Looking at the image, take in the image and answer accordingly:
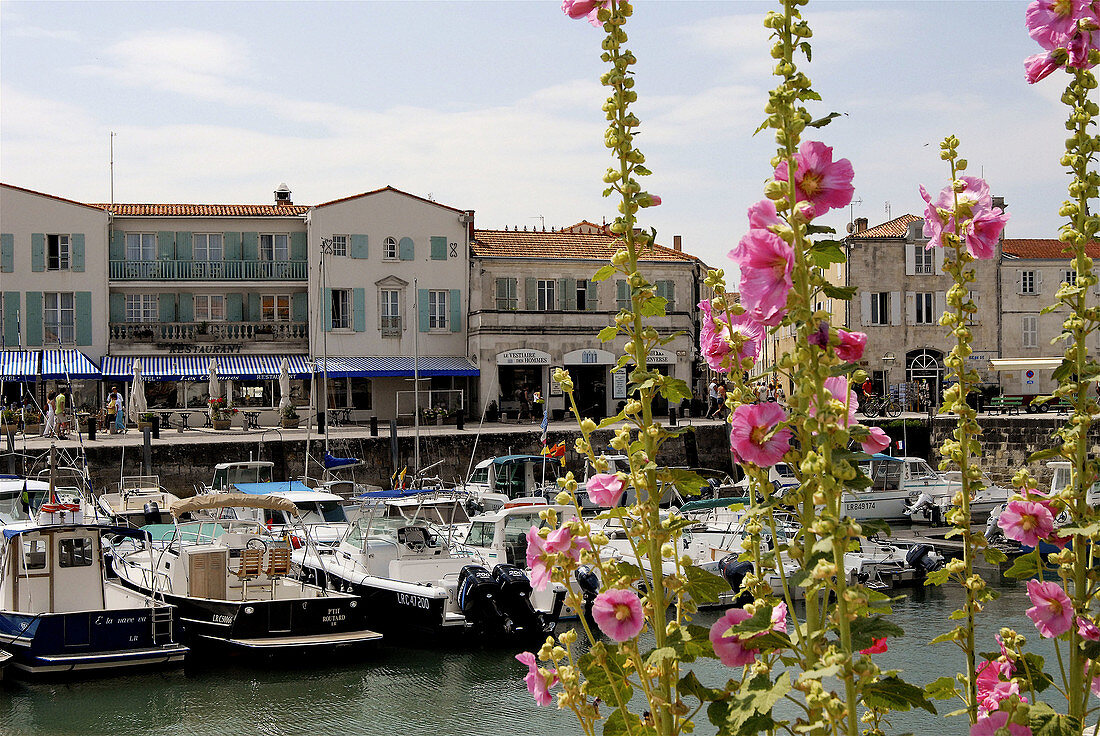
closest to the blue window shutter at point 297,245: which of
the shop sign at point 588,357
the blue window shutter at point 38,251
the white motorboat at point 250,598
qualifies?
the blue window shutter at point 38,251

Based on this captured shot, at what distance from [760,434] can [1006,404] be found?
42.0 metres

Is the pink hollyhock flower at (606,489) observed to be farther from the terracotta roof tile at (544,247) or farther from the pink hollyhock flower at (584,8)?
the terracotta roof tile at (544,247)

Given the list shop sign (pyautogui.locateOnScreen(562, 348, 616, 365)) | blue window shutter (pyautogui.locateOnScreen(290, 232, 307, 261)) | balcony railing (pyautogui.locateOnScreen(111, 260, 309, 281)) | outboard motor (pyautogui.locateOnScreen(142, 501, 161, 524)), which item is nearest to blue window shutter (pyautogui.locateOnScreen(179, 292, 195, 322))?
balcony railing (pyautogui.locateOnScreen(111, 260, 309, 281))

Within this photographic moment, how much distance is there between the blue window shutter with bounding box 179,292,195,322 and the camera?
4800cm

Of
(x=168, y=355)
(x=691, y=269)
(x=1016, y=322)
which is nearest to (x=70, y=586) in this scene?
(x=168, y=355)

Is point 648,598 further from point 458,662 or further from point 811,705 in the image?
point 458,662

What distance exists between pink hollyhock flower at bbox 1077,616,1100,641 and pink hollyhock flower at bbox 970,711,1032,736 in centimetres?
39

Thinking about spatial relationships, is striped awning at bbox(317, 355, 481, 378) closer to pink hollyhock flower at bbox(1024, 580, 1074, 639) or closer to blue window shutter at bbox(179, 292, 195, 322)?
blue window shutter at bbox(179, 292, 195, 322)

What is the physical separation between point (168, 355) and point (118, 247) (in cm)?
472

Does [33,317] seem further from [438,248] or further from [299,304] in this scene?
[438,248]

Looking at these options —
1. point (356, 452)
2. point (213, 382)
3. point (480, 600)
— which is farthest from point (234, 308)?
point (480, 600)

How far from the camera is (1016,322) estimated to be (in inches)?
2053

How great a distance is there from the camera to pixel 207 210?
48906 mm

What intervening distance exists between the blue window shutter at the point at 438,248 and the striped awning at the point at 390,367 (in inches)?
161
